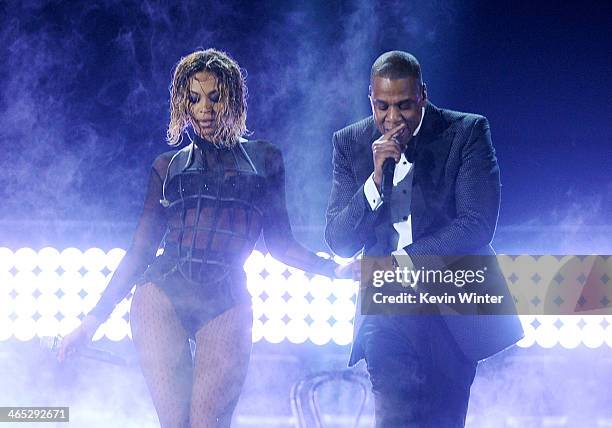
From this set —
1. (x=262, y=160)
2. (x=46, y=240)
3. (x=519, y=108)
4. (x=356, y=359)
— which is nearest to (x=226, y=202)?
(x=262, y=160)

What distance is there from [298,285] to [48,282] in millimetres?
831

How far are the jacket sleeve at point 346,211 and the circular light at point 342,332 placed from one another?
0.40 m

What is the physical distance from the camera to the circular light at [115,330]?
277 cm

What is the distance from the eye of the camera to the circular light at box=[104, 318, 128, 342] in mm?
2773

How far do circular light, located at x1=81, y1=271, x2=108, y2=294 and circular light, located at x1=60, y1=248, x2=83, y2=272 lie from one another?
1.9 inches

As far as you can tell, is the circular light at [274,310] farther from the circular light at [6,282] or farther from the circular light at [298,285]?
the circular light at [6,282]

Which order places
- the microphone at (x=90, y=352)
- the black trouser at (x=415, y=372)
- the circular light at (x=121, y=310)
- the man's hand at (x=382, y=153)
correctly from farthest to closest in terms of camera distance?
the circular light at (x=121, y=310) < the microphone at (x=90, y=352) < the man's hand at (x=382, y=153) < the black trouser at (x=415, y=372)

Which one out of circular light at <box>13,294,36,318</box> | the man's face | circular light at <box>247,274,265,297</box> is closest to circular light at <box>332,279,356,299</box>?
circular light at <box>247,274,265,297</box>

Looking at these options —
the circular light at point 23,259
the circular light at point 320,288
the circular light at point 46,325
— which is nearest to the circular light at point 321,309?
the circular light at point 320,288

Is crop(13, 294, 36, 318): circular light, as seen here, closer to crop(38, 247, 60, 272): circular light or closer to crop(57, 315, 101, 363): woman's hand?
crop(38, 247, 60, 272): circular light

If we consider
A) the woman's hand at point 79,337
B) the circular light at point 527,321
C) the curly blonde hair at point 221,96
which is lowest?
the woman's hand at point 79,337

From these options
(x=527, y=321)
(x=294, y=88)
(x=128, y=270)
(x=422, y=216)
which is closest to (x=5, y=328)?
(x=128, y=270)

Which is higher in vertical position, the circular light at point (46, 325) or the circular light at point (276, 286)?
the circular light at point (276, 286)

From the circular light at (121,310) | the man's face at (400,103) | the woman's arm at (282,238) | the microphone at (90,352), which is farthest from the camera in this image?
the circular light at (121,310)
